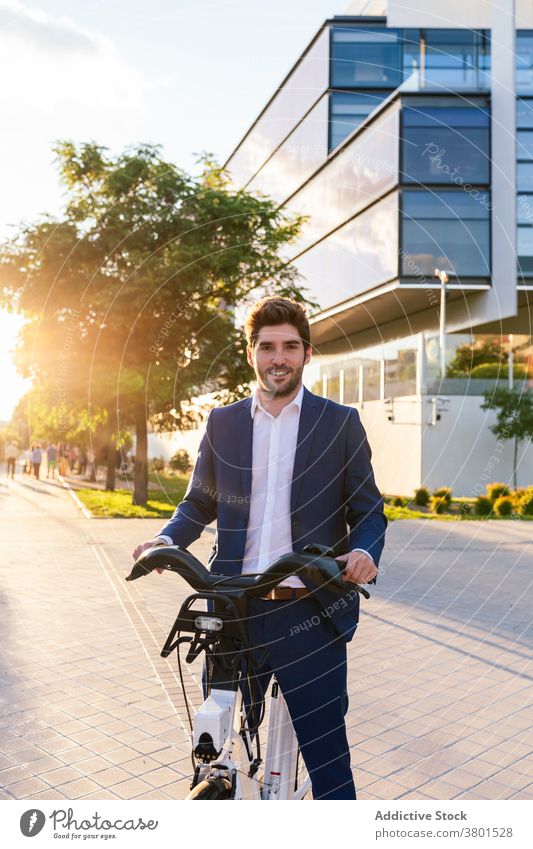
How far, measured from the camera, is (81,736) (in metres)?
4.55

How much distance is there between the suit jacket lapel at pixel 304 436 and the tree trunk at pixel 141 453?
21.3 ft

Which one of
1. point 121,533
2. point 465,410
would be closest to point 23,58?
point 121,533

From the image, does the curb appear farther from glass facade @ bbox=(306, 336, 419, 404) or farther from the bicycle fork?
the bicycle fork

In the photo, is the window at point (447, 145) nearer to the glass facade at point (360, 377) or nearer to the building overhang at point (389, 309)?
the building overhang at point (389, 309)

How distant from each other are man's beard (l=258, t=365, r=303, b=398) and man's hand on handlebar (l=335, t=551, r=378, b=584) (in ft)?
1.95

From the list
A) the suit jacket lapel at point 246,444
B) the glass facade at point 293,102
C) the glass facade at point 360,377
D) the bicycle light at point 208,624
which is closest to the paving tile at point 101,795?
the suit jacket lapel at point 246,444

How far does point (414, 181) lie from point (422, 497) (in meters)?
9.93

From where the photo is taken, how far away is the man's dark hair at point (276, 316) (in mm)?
2613

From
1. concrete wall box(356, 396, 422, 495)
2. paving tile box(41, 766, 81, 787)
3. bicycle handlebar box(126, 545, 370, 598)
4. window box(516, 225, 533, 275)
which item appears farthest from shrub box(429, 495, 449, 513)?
bicycle handlebar box(126, 545, 370, 598)

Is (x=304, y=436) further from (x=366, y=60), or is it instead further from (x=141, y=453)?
(x=366, y=60)

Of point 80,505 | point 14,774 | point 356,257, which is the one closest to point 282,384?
point 14,774

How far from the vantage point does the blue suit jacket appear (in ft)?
8.71

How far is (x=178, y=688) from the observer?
5.54 meters

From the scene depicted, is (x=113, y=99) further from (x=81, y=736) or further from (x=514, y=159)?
(x=514, y=159)
